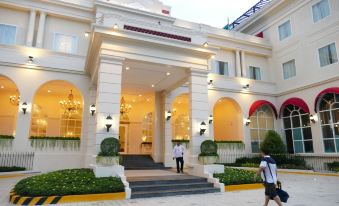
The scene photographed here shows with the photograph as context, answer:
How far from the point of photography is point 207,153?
11.9 metres

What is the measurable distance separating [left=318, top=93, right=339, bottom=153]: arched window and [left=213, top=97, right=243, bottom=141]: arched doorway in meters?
5.88

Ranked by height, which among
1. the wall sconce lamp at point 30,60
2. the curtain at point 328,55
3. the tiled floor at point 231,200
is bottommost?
the tiled floor at point 231,200

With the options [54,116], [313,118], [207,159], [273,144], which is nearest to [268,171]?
[207,159]

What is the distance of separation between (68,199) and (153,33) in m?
8.17

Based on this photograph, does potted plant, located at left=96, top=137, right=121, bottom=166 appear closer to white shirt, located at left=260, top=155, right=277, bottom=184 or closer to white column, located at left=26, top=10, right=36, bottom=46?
white shirt, located at left=260, top=155, right=277, bottom=184

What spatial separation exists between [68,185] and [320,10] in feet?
68.0

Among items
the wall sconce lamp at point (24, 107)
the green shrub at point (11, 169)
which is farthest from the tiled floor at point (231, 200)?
the wall sconce lamp at point (24, 107)

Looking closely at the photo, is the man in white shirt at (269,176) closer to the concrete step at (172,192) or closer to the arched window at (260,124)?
the concrete step at (172,192)

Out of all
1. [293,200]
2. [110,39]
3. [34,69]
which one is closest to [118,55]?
[110,39]

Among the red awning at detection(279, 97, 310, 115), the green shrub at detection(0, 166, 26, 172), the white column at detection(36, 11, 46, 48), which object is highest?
the white column at detection(36, 11, 46, 48)

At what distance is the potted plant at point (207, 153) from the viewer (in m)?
11.7

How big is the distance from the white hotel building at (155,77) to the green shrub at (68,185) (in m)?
1.57

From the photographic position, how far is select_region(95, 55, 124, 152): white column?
35.1 ft

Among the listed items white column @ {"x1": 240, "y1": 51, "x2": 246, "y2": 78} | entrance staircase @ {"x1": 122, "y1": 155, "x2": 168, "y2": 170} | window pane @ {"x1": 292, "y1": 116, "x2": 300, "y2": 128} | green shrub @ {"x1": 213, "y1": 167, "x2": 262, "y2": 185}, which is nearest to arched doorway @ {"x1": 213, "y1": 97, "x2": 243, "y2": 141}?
white column @ {"x1": 240, "y1": 51, "x2": 246, "y2": 78}
